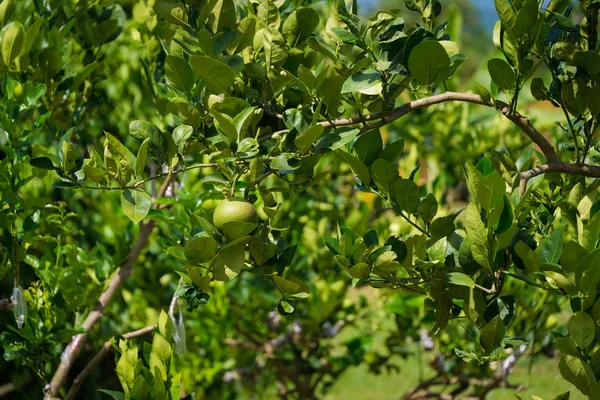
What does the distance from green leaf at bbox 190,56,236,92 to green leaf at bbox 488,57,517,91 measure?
352 mm

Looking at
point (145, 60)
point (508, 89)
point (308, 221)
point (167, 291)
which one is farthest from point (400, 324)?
point (508, 89)

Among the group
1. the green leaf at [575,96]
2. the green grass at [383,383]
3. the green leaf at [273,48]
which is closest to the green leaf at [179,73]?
the green leaf at [273,48]

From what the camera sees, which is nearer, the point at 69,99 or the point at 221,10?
the point at 221,10

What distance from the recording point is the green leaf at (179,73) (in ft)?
3.48

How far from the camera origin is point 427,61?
95 cm

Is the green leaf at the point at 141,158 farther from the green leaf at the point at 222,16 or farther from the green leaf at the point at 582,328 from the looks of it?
the green leaf at the point at 582,328

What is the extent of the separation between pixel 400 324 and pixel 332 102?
4.69 ft

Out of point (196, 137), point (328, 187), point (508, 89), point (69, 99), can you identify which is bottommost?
point (328, 187)

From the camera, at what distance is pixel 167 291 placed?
7.83ft

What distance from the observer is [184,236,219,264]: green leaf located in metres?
0.91

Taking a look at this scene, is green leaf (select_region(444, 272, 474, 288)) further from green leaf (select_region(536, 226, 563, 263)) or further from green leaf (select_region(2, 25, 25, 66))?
green leaf (select_region(2, 25, 25, 66))

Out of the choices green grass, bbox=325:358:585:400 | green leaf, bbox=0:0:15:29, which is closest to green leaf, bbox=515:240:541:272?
green leaf, bbox=0:0:15:29

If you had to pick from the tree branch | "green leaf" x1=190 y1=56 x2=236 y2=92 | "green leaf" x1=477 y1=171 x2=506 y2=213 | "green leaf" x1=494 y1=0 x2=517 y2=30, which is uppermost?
"green leaf" x1=494 y1=0 x2=517 y2=30

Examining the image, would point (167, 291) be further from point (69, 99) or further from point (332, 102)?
point (332, 102)
